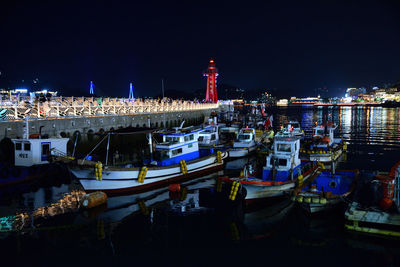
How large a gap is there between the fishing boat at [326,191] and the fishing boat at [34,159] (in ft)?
57.8

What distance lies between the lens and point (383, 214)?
12.6m

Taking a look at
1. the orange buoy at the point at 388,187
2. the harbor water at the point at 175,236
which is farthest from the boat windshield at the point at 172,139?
the orange buoy at the point at 388,187

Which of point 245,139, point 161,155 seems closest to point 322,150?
point 245,139

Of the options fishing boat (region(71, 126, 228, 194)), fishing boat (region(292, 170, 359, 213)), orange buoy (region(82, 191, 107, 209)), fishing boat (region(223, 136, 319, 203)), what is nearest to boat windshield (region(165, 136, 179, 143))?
fishing boat (region(71, 126, 228, 194))

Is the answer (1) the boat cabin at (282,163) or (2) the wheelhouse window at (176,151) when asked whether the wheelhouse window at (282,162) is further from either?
(2) the wheelhouse window at (176,151)

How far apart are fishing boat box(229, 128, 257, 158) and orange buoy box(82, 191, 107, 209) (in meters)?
15.9

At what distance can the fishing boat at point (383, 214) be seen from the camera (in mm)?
12646

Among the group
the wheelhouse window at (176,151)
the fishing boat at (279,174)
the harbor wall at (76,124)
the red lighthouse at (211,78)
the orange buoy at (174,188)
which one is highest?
the red lighthouse at (211,78)

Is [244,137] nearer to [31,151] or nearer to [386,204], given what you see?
[386,204]

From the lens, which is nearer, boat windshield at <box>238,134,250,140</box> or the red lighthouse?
boat windshield at <box>238,134,250,140</box>

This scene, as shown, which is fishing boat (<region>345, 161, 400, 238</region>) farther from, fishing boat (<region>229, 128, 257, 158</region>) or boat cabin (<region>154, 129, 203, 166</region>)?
fishing boat (<region>229, 128, 257, 158</region>)

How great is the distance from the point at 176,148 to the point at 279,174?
8.03m

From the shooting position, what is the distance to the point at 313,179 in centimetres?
1820

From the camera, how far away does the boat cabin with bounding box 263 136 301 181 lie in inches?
717
